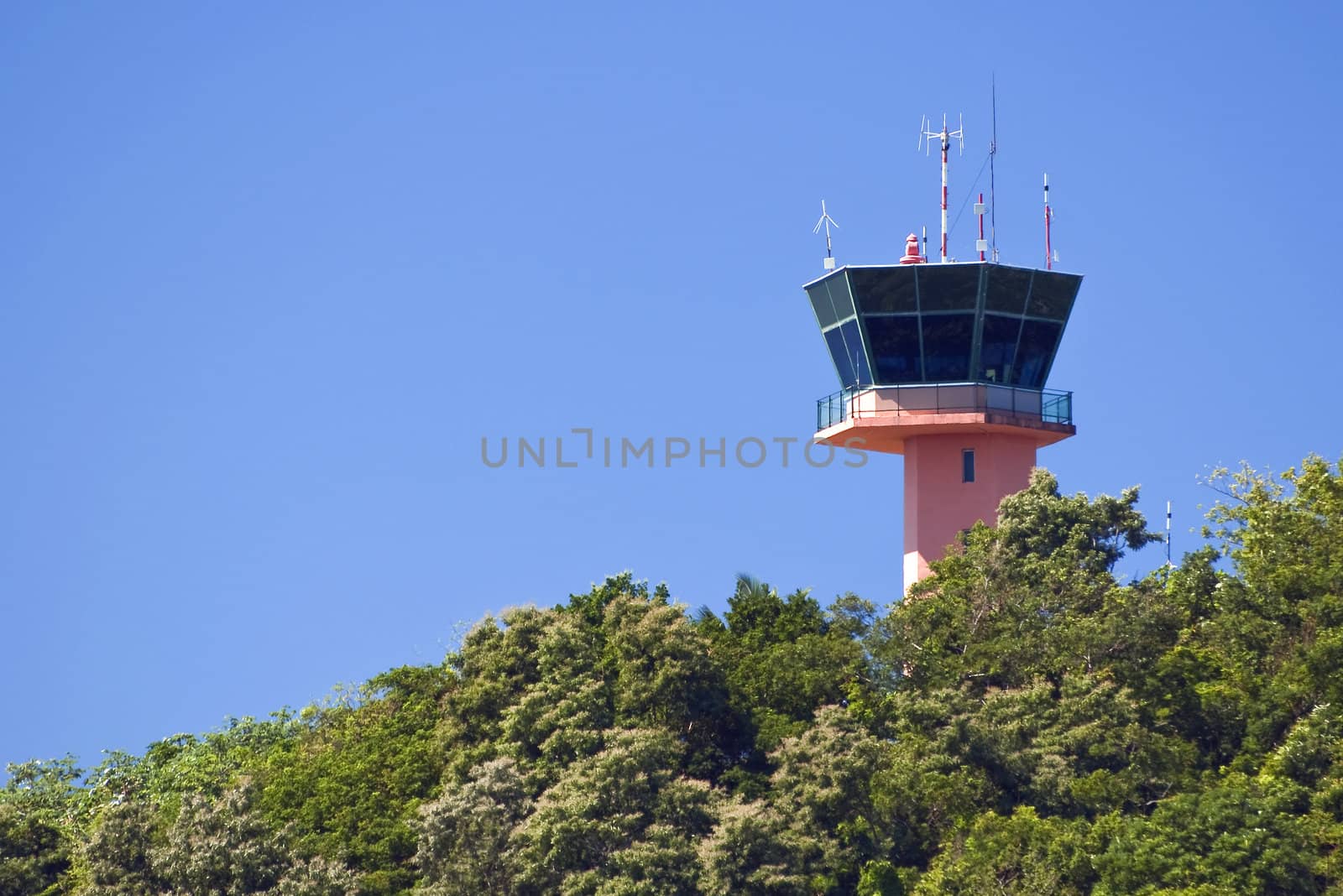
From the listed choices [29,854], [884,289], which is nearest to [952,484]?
[884,289]

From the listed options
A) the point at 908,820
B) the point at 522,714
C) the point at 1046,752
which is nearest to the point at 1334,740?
the point at 1046,752

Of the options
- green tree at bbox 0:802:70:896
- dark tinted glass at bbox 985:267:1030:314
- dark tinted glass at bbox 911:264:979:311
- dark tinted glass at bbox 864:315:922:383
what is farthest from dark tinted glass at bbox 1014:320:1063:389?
green tree at bbox 0:802:70:896

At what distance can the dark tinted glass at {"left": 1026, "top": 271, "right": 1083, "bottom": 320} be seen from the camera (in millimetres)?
59469

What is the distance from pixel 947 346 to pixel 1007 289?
247 centimetres

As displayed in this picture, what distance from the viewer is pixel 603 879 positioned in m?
43.2

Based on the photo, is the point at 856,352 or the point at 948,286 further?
the point at 856,352

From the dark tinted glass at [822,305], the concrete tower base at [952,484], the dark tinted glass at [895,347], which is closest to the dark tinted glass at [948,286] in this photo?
the dark tinted glass at [895,347]

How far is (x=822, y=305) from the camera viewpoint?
61531 mm

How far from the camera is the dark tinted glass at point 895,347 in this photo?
5897cm

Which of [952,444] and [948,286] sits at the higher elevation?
[948,286]

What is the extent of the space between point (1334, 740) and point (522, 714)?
18.6 m

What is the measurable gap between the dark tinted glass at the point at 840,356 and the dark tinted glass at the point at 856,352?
234 mm

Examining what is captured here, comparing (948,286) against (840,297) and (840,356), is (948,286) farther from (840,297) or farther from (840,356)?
(840,356)

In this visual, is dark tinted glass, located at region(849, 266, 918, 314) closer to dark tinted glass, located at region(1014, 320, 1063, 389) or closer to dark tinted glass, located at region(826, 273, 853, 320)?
dark tinted glass, located at region(826, 273, 853, 320)
